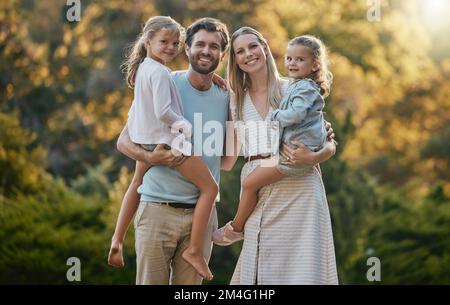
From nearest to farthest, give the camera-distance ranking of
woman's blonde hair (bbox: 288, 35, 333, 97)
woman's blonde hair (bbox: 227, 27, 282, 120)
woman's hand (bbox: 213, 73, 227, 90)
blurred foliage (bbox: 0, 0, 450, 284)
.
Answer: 1. woman's blonde hair (bbox: 288, 35, 333, 97)
2. woman's blonde hair (bbox: 227, 27, 282, 120)
3. woman's hand (bbox: 213, 73, 227, 90)
4. blurred foliage (bbox: 0, 0, 450, 284)

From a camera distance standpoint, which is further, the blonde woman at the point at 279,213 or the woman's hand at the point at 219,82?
the woman's hand at the point at 219,82

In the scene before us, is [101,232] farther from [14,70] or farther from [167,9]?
[167,9]

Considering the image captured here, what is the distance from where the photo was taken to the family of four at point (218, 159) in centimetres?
434

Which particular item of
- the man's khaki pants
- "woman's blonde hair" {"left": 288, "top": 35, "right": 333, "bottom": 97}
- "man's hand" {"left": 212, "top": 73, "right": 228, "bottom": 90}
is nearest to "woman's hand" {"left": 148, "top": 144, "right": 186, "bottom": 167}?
the man's khaki pants

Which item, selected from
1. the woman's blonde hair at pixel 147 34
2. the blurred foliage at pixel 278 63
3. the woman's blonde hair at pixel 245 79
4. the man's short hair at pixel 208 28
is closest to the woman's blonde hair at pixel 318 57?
the woman's blonde hair at pixel 245 79

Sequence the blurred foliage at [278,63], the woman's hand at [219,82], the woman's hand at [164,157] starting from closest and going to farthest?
the woman's hand at [164,157], the woman's hand at [219,82], the blurred foliage at [278,63]

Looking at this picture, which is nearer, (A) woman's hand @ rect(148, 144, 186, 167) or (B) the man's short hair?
(A) woman's hand @ rect(148, 144, 186, 167)

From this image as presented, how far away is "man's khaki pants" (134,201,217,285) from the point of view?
14.3 ft

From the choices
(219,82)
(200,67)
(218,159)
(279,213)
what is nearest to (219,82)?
(219,82)

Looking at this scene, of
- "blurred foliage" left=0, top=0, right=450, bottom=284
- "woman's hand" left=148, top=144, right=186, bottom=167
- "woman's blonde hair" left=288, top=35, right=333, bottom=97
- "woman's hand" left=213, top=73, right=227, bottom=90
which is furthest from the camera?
"blurred foliage" left=0, top=0, right=450, bottom=284

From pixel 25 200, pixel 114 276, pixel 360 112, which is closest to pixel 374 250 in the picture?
pixel 114 276

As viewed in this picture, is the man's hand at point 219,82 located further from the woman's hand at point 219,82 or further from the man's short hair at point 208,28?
the man's short hair at point 208,28

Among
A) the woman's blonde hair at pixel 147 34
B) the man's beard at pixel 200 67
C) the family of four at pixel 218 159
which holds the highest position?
the woman's blonde hair at pixel 147 34

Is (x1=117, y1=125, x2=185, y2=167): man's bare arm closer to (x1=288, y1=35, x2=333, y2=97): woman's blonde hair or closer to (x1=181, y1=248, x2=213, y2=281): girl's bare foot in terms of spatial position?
(x1=181, y1=248, x2=213, y2=281): girl's bare foot
